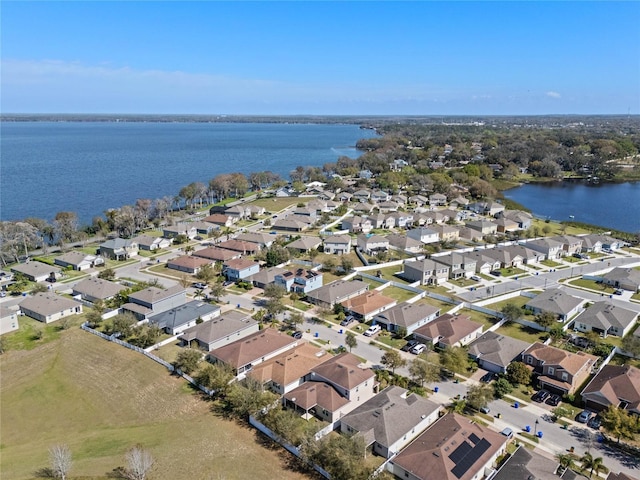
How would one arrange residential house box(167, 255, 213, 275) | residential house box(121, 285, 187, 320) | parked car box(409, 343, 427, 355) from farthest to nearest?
residential house box(167, 255, 213, 275) → residential house box(121, 285, 187, 320) → parked car box(409, 343, 427, 355)

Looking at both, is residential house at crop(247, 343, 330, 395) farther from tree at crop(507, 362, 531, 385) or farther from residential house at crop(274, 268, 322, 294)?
residential house at crop(274, 268, 322, 294)

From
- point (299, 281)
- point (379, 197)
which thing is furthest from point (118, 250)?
point (379, 197)

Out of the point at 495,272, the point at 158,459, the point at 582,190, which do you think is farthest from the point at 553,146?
the point at 158,459

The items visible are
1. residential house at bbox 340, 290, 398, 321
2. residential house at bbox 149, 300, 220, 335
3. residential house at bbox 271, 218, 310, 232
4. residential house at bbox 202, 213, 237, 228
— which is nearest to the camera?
residential house at bbox 149, 300, 220, 335

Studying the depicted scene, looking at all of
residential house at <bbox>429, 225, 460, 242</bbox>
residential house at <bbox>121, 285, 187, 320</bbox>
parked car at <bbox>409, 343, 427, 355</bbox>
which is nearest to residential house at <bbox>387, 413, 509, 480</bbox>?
parked car at <bbox>409, 343, 427, 355</bbox>

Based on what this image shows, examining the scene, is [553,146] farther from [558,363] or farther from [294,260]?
[558,363]

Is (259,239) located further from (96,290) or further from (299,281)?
(96,290)
